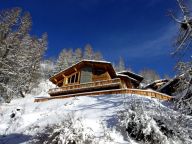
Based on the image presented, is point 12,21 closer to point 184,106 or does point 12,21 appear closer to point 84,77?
point 84,77

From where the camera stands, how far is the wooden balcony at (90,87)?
35.0m

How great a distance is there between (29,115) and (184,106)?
15.9 meters

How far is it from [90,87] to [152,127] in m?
22.0

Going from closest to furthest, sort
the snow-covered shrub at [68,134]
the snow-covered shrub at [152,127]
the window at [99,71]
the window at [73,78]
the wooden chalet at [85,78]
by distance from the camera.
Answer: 1. the snow-covered shrub at [68,134]
2. the snow-covered shrub at [152,127]
3. the wooden chalet at [85,78]
4. the window at [99,71]
5. the window at [73,78]

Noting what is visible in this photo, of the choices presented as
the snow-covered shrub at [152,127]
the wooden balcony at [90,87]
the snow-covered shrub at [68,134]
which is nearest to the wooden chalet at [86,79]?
the wooden balcony at [90,87]

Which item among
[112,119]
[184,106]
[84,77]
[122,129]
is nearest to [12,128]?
[112,119]

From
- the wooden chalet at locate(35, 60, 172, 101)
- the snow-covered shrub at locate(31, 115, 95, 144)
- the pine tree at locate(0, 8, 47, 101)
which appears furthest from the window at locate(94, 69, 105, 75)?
the snow-covered shrub at locate(31, 115, 95, 144)

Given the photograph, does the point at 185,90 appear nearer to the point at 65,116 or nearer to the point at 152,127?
the point at 152,127

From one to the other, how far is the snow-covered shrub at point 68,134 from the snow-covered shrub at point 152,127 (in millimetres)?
2113

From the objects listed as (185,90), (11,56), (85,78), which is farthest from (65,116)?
(85,78)

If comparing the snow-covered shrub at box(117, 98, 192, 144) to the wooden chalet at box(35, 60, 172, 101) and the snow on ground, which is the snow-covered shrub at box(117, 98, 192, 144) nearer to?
the snow on ground

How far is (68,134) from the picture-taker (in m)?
14.3

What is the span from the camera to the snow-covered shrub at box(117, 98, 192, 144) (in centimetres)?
1470

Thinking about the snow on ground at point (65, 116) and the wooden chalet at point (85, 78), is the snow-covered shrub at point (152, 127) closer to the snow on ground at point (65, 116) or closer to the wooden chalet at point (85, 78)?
the snow on ground at point (65, 116)
